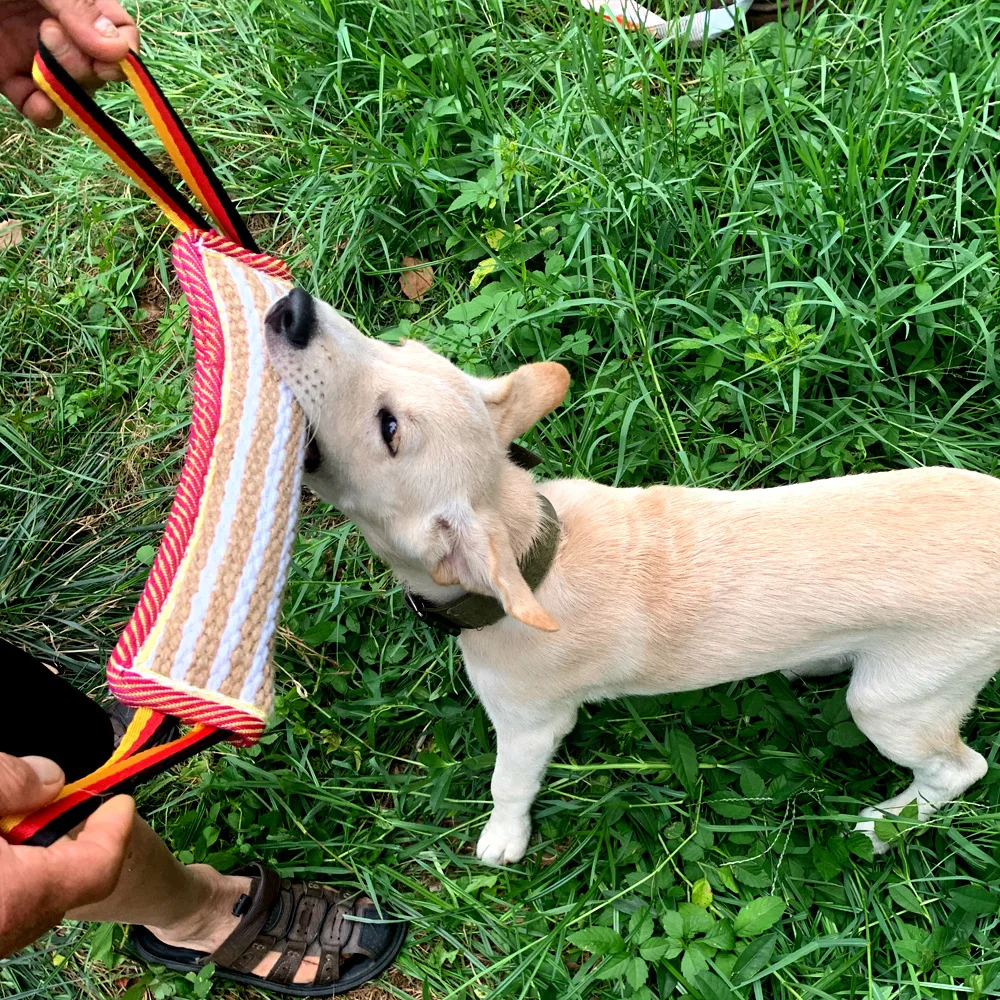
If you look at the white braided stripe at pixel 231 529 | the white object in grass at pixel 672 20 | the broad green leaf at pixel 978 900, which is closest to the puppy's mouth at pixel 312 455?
the white braided stripe at pixel 231 529

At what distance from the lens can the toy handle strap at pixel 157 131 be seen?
1779mm

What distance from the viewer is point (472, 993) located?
285cm

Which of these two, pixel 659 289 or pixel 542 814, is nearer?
pixel 542 814

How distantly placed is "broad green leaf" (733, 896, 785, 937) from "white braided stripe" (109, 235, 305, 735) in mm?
1949

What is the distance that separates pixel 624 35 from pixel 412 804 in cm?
368

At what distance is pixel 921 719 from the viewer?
2662 mm

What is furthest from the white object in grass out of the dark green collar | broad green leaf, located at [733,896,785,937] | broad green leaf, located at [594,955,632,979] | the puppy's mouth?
broad green leaf, located at [594,955,632,979]

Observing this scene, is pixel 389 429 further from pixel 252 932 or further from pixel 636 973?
pixel 636 973

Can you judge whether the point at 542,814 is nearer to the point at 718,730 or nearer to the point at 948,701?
the point at 718,730

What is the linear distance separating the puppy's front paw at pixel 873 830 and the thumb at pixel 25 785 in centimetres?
261

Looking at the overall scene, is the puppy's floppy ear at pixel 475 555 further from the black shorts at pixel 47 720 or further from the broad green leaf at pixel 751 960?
the broad green leaf at pixel 751 960

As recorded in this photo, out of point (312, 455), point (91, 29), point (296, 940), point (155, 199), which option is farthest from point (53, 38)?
point (296, 940)

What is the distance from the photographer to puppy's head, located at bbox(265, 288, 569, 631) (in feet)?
7.06

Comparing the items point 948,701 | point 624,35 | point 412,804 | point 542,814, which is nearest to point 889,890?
point 948,701
